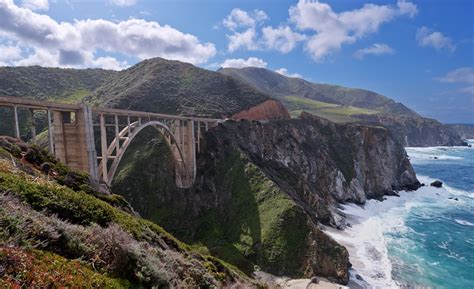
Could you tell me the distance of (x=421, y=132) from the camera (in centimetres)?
16550

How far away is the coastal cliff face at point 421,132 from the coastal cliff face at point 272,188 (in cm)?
8939

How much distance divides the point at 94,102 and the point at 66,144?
175 feet

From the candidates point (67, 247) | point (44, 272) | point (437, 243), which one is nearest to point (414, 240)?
point (437, 243)

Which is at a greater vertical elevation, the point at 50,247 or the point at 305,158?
the point at 50,247

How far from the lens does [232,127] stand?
182 ft

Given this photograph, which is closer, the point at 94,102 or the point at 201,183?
the point at 201,183

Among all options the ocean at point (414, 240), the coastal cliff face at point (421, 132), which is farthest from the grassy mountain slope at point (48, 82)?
the coastal cliff face at point (421, 132)

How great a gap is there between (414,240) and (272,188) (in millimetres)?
20490

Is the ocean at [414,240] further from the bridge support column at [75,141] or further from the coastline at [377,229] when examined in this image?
the bridge support column at [75,141]

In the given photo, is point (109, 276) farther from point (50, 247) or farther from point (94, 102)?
point (94, 102)

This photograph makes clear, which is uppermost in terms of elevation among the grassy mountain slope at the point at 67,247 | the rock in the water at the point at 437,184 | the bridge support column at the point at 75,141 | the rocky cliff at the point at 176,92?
the rocky cliff at the point at 176,92

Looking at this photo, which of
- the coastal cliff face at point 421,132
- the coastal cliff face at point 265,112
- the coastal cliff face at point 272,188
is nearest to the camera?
the coastal cliff face at point 272,188

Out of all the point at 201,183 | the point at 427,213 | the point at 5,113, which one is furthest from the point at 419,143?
the point at 5,113

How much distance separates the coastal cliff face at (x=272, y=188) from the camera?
103 feet
